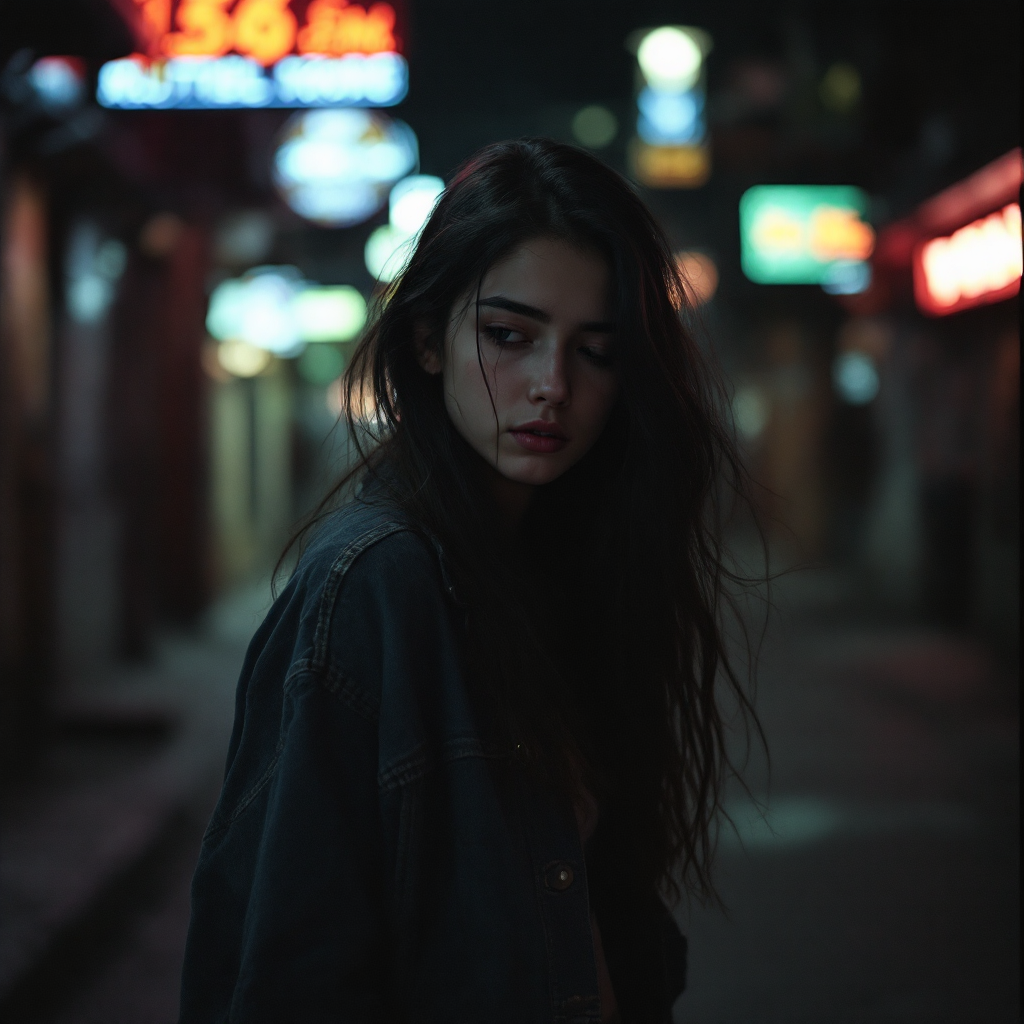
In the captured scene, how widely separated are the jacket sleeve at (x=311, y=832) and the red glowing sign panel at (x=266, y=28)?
4.12 metres

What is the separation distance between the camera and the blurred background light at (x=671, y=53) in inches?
513

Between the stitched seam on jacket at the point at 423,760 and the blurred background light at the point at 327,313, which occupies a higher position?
the blurred background light at the point at 327,313

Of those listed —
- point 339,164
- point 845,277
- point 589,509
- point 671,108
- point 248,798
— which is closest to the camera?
point 248,798

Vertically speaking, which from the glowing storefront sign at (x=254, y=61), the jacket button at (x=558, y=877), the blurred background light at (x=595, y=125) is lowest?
the jacket button at (x=558, y=877)

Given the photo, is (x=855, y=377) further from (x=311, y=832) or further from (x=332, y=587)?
(x=311, y=832)

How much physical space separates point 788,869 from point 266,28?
438cm

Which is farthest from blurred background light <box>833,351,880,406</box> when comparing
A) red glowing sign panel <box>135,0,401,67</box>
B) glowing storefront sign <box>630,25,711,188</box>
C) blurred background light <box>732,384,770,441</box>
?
red glowing sign panel <box>135,0,401,67</box>

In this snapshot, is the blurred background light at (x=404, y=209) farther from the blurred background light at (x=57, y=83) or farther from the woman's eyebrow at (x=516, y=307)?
the woman's eyebrow at (x=516, y=307)

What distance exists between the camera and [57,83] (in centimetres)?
549

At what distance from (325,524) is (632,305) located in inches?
21.1

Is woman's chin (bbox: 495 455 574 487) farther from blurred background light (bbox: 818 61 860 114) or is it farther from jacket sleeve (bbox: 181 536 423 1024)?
blurred background light (bbox: 818 61 860 114)

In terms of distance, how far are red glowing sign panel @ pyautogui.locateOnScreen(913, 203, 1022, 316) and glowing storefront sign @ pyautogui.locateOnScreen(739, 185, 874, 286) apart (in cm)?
292

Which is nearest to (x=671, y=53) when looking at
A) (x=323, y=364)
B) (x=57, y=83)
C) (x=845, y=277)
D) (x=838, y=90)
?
(x=838, y=90)

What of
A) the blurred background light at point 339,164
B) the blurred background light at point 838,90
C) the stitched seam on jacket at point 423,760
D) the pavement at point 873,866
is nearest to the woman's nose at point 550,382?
the stitched seam on jacket at point 423,760
